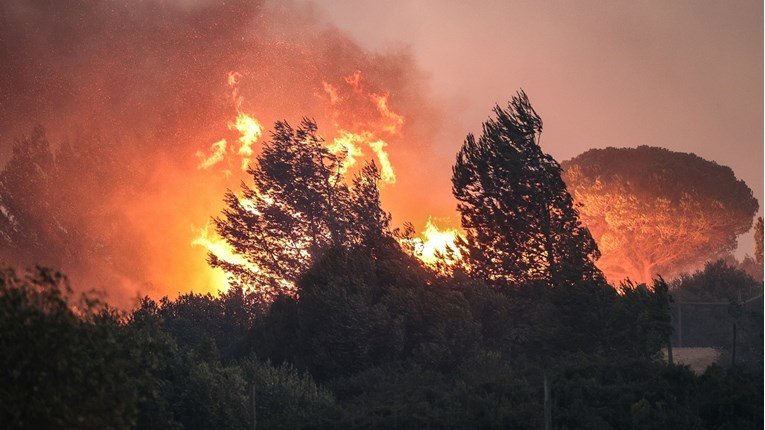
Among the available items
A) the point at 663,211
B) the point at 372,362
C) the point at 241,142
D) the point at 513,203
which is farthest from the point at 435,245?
the point at 663,211

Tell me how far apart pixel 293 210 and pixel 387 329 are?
70.2 feet

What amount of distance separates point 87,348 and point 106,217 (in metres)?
83.6

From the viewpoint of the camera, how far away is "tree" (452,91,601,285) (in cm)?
6331

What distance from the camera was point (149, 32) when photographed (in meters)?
127

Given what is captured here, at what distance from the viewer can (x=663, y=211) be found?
11631cm

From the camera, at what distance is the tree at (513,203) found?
6331cm

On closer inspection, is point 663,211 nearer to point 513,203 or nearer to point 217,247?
point 217,247

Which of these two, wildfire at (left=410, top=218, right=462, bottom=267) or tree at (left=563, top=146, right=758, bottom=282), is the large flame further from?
tree at (left=563, top=146, right=758, bottom=282)

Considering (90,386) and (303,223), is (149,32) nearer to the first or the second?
(303,223)

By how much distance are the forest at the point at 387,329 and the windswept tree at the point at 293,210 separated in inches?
5.0

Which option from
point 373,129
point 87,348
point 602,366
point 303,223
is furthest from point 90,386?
point 373,129

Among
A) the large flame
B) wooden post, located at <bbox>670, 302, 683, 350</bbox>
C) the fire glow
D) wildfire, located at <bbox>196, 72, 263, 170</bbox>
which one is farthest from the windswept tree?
wildfire, located at <bbox>196, 72, 263, 170</bbox>

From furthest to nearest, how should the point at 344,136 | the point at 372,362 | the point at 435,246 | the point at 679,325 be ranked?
the point at 344,136, the point at 435,246, the point at 679,325, the point at 372,362

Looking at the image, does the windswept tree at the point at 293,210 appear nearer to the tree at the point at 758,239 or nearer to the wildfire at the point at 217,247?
the wildfire at the point at 217,247
